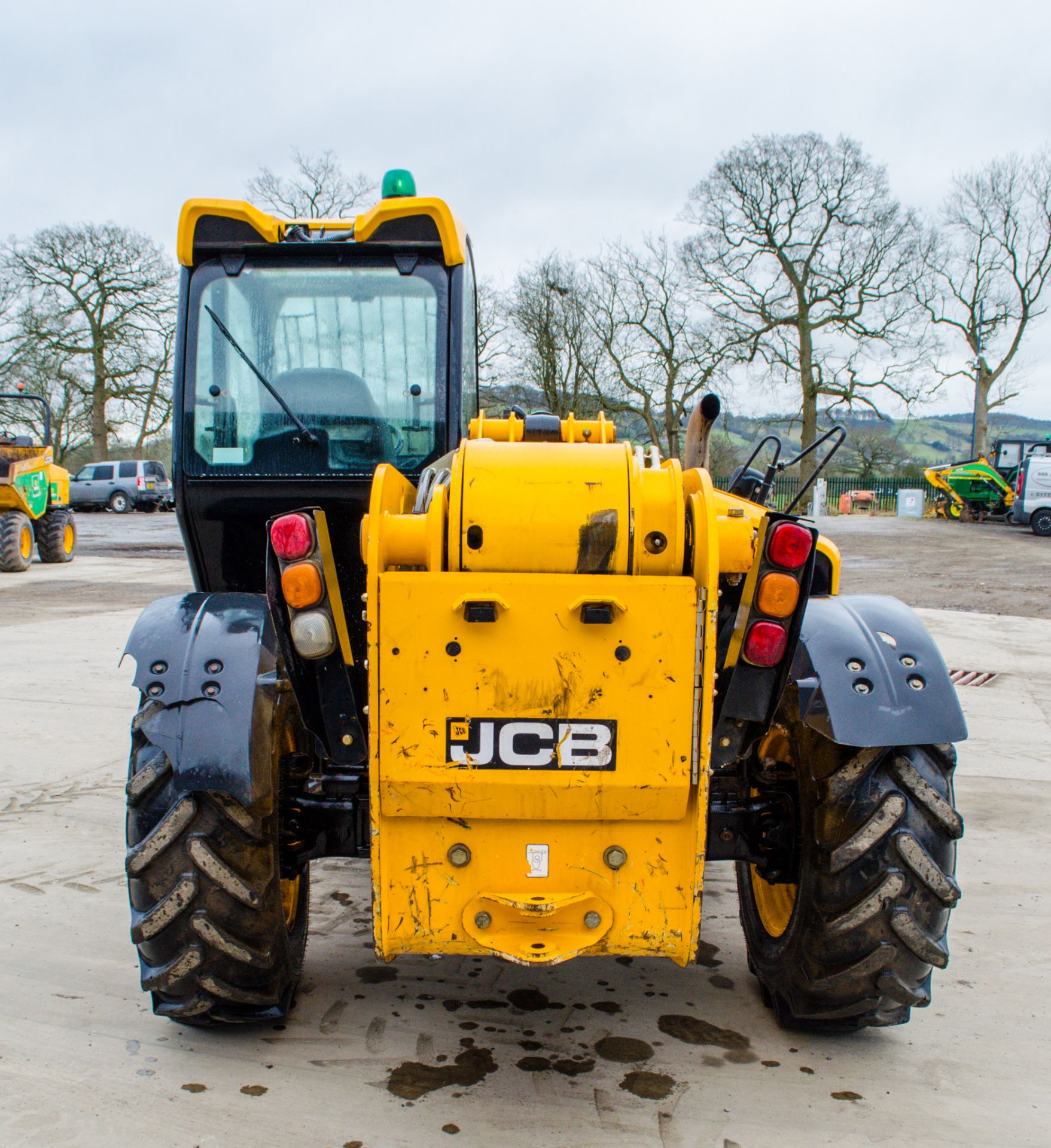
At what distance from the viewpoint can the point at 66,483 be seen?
1862 centimetres

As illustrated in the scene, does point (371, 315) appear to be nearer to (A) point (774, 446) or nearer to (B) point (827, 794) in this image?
(A) point (774, 446)

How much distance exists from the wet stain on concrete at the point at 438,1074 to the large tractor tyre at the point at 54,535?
17261mm

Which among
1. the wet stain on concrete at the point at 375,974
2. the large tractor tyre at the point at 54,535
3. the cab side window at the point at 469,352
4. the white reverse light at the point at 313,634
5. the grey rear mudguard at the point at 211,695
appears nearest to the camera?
the white reverse light at the point at 313,634

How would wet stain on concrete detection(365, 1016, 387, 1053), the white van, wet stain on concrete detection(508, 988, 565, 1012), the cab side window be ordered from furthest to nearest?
1. the white van
2. the cab side window
3. wet stain on concrete detection(508, 988, 565, 1012)
4. wet stain on concrete detection(365, 1016, 387, 1053)

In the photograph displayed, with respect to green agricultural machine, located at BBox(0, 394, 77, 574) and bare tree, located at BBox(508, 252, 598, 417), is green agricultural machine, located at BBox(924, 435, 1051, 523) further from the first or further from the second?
green agricultural machine, located at BBox(0, 394, 77, 574)

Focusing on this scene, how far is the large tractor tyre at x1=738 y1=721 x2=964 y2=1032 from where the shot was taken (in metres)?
2.62

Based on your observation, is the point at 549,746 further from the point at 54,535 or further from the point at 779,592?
the point at 54,535

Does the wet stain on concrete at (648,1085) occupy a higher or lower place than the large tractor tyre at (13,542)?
lower

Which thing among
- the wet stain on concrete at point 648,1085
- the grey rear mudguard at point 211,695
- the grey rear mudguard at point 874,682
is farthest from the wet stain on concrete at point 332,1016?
the grey rear mudguard at point 874,682

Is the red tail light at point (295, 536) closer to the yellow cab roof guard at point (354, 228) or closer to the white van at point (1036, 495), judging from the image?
the yellow cab roof guard at point (354, 228)

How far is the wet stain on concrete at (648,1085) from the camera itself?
2588 millimetres

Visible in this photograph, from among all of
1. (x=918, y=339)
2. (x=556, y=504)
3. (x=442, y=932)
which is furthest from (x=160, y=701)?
(x=918, y=339)

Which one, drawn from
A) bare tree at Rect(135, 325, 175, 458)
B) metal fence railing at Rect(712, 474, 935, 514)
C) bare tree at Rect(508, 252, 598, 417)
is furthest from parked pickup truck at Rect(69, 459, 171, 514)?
metal fence railing at Rect(712, 474, 935, 514)

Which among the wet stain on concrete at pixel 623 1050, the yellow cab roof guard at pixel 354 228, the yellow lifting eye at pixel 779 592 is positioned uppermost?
the yellow cab roof guard at pixel 354 228
